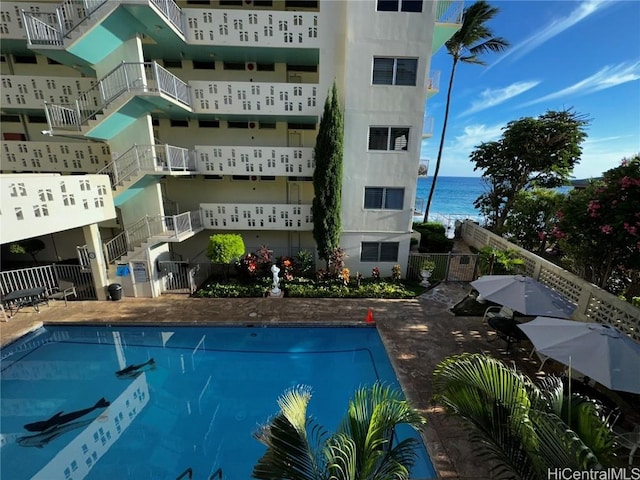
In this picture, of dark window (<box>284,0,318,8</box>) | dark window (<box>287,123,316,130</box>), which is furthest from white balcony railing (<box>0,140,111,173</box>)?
dark window (<box>284,0,318,8</box>)

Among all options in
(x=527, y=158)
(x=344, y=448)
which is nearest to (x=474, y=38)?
(x=527, y=158)

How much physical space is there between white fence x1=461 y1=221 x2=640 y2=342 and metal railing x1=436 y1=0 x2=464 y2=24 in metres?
10.4

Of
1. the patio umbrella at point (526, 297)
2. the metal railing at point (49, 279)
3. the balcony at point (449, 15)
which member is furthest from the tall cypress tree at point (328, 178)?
the metal railing at point (49, 279)

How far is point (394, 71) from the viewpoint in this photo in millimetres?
11320

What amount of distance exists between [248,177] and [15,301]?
10233 millimetres

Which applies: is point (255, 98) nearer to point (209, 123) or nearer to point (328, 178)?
point (209, 123)

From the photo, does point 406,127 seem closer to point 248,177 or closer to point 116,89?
point 248,177

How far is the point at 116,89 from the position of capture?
33.2ft

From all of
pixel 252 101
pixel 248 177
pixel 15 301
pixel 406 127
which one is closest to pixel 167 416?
pixel 15 301

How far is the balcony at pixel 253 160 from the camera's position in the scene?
12133 millimetres

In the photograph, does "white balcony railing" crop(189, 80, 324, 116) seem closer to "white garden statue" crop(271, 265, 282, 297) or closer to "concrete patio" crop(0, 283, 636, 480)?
"white garden statue" crop(271, 265, 282, 297)

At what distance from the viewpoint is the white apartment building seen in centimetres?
978

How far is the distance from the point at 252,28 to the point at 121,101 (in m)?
5.86

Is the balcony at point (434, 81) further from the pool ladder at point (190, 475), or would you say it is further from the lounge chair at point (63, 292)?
the lounge chair at point (63, 292)
